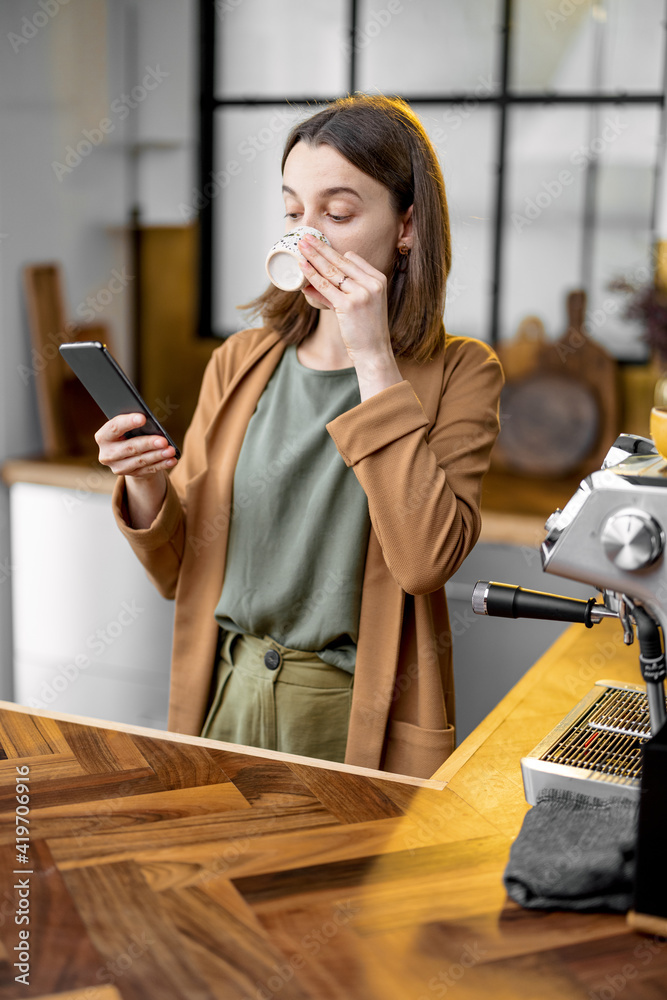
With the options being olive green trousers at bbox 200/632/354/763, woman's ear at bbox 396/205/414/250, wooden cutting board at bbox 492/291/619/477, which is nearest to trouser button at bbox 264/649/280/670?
olive green trousers at bbox 200/632/354/763

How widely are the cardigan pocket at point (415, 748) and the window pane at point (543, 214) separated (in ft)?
5.87

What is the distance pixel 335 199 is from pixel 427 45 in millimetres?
1854

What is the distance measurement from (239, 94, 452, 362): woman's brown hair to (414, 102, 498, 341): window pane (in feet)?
4.81

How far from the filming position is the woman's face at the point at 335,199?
1.28 m

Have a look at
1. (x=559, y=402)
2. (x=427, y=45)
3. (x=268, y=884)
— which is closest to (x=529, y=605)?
(x=268, y=884)

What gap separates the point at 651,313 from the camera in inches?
104

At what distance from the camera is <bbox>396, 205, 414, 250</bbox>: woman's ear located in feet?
4.50

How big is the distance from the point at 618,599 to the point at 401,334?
24.8 inches

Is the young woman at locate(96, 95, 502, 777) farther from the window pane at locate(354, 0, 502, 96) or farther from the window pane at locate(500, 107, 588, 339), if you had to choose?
the window pane at locate(354, 0, 502, 96)

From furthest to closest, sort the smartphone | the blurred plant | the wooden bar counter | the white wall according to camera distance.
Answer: the white wall
the blurred plant
the smartphone
the wooden bar counter

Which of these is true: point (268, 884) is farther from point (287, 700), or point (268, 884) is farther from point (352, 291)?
point (352, 291)

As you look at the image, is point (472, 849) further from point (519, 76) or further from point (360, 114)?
point (519, 76)

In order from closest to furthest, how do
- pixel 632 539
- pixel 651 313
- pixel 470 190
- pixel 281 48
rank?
pixel 632 539, pixel 651 313, pixel 470 190, pixel 281 48

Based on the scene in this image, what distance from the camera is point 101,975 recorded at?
2.38ft
